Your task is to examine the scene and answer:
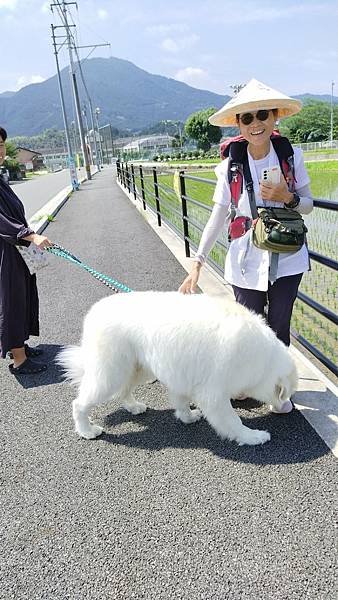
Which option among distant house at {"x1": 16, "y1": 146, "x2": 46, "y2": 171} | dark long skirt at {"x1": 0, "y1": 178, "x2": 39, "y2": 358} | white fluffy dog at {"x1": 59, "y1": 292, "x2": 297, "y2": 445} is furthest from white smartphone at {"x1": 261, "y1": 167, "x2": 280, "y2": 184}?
distant house at {"x1": 16, "y1": 146, "x2": 46, "y2": 171}

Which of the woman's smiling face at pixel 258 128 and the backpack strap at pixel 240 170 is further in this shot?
the backpack strap at pixel 240 170

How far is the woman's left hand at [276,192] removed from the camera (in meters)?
2.48

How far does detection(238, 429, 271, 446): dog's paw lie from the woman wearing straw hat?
297 mm

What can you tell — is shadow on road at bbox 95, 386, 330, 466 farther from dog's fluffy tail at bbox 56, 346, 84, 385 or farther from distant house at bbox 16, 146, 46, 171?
distant house at bbox 16, 146, 46, 171

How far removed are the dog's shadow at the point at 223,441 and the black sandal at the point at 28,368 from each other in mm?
995

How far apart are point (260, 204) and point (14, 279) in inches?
77.7

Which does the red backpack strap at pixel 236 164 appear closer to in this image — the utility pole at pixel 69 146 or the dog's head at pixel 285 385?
A: the dog's head at pixel 285 385

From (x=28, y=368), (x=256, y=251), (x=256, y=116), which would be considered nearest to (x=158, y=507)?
(x=256, y=251)

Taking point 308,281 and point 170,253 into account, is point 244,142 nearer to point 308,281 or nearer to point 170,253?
point 308,281

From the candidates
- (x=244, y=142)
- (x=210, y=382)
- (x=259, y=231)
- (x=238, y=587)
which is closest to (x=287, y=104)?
(x=244, y=142)

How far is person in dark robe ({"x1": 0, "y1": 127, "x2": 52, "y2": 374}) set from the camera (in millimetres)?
3395

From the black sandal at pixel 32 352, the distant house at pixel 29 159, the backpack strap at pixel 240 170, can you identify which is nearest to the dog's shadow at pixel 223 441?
the backpack strap at pixel 240 170

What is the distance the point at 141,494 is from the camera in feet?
7.72

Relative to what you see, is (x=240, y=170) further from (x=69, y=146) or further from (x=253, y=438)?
Result: (x=69, y=146)
